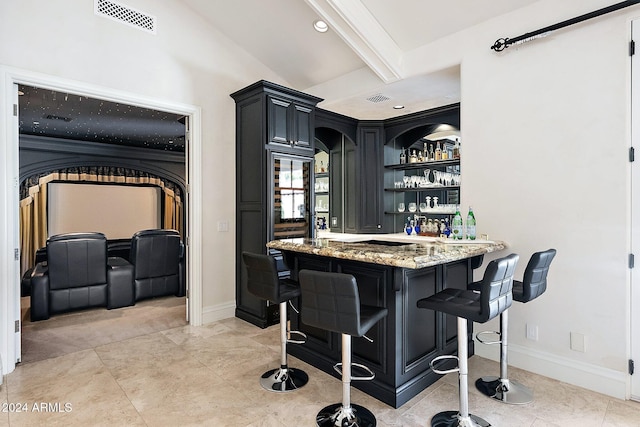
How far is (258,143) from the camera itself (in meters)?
3.97

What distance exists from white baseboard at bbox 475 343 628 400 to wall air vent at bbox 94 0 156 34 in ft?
15.0

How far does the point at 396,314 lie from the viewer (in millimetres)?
2350

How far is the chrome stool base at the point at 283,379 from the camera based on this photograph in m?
2.56

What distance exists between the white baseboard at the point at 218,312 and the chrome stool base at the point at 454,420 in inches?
109

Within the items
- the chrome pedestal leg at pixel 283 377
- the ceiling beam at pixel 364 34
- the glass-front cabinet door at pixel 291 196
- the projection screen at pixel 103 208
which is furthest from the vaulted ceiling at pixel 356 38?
the projection screen at pixel 103 208

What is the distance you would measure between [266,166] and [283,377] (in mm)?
2175

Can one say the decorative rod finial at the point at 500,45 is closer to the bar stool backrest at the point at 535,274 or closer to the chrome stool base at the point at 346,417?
the bar stool backrest at the point at 535,274

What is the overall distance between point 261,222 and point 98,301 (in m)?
2.64

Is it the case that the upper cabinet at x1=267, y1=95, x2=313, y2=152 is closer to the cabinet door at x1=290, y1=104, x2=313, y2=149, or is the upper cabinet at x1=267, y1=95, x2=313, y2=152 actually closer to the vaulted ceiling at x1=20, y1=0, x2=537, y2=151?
the cabinet door at x1=290, y1=104, x2=313, y2=149

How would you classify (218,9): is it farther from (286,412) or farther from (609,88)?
(286,412)

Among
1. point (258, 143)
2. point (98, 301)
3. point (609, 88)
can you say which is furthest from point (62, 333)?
point (609, 88)

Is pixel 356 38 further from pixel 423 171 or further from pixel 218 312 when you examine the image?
pixel 218 312

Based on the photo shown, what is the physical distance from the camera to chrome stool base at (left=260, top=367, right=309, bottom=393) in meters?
2.56

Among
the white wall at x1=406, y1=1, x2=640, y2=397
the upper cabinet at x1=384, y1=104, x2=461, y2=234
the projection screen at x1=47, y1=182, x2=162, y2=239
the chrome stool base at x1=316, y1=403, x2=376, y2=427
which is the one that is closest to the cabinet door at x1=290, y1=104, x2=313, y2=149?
the upper cabinet at x1=384, y1=104, x2=461, y2=234
